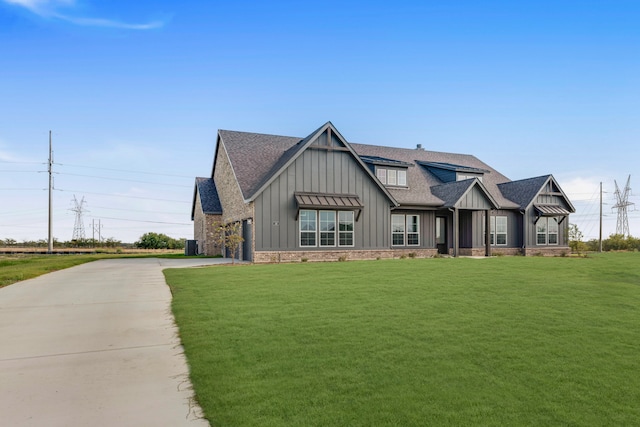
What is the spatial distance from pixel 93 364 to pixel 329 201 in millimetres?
17264

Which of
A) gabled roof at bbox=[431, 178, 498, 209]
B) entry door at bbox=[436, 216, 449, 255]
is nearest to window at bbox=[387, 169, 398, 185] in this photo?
gabled roof at bbox=[431, 178, 498, 209]

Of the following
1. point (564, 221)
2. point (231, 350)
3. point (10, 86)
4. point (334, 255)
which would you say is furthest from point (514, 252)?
point (10, 86)

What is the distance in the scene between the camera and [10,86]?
2481cm

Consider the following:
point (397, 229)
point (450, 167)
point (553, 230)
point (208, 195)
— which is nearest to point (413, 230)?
point (397, 229)

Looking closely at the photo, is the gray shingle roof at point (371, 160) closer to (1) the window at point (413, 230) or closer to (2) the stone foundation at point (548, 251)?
(1) the window at point (413, 230)

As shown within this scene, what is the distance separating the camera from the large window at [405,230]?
2538 cm

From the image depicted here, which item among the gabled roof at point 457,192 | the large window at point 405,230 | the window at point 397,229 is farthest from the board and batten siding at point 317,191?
the gabled roof at point 457,192

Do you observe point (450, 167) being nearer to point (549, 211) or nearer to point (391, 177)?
point (391, 177)

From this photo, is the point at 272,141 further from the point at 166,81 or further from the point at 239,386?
the point at 239,386

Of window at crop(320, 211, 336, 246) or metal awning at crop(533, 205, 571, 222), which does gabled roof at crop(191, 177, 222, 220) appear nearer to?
window at crop(320, 211, 336, 246)

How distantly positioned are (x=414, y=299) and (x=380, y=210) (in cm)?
1515

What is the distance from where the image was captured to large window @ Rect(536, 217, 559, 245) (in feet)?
96.1

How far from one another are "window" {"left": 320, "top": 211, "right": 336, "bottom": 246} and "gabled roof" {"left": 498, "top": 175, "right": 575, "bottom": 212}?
15.5 metres

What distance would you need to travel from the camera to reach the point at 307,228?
858 inches
